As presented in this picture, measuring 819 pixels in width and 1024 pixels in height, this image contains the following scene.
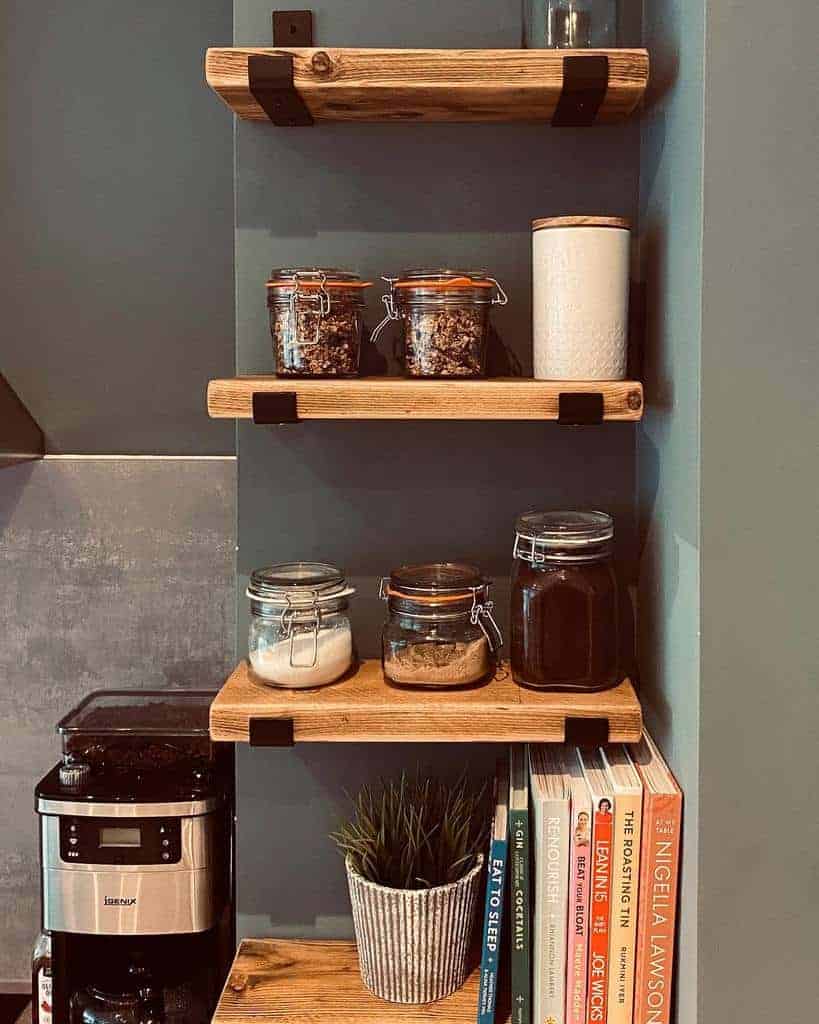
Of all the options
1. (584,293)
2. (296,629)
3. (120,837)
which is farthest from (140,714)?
(584,293)

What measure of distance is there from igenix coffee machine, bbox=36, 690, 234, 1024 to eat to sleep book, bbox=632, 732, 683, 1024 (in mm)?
626

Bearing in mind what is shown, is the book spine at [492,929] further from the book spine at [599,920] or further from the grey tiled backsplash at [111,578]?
the grey tiled backsplash at [111,578]

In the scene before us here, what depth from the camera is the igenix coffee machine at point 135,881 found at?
5.16 feet

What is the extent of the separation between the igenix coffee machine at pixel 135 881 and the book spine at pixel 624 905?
60cm

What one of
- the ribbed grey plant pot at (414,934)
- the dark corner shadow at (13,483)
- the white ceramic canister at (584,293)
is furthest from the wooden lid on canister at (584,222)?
the dark corner shadow at (13,483)

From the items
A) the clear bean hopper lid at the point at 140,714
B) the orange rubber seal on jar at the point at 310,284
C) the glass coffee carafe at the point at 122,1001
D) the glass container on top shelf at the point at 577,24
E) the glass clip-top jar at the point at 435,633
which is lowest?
the glass coffee carafe at the point at 122,1001

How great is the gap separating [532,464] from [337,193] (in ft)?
1.44

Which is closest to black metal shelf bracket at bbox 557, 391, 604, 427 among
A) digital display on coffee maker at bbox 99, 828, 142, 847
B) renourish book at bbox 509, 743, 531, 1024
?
renourish book at bbox 509, 743, 531, 1024

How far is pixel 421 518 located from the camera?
1529 mm

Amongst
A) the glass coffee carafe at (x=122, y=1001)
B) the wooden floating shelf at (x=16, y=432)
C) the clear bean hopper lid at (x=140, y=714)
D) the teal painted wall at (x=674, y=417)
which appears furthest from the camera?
the wooden floating shelf at (x=16, y=432)

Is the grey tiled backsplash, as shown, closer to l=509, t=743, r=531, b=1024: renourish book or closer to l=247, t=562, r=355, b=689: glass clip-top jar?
l=247, t=562, r=355, b=689: glass clip-top jar

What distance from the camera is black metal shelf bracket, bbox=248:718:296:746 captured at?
1.31m

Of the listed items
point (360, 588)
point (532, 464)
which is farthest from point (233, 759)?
point (532, 464)

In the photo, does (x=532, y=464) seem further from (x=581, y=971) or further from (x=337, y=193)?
(x=581, y=971)
